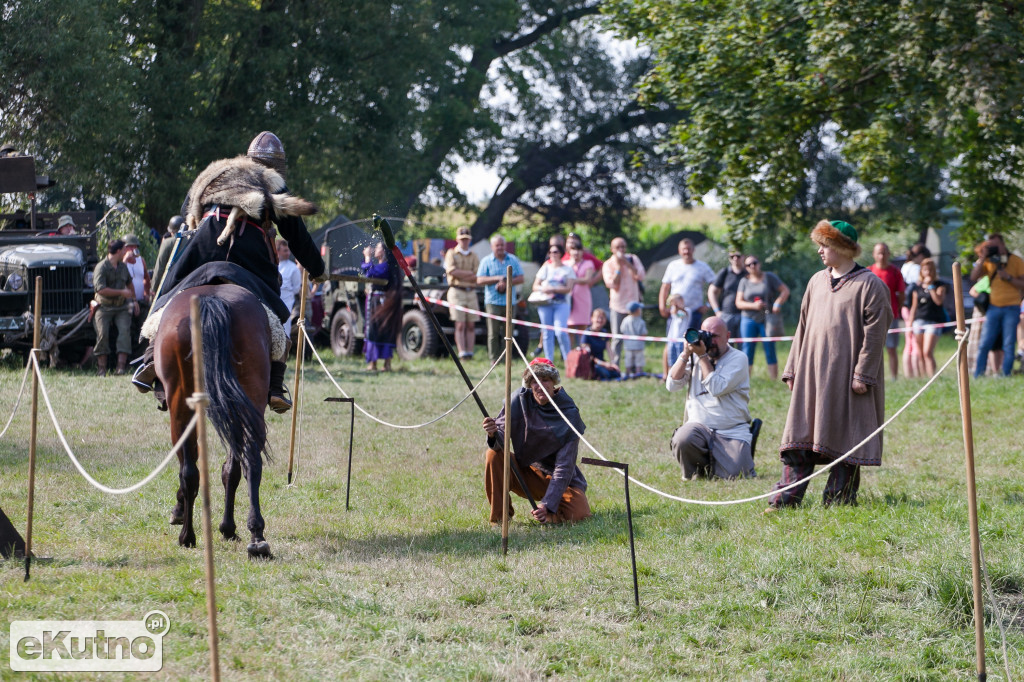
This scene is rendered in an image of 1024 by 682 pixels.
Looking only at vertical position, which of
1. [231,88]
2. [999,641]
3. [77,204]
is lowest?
[999,641]

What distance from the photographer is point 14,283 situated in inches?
565

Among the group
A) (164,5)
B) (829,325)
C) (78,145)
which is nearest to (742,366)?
(829,325)

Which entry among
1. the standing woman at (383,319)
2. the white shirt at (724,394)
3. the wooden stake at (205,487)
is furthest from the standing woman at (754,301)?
the wooden stake at (205,487)

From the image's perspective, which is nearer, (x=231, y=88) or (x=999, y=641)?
(x=999, y=641)

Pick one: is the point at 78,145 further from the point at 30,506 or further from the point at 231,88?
the point at 30,506

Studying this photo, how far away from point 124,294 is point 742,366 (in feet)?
29.1

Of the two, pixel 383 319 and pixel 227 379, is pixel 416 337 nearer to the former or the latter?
pixel 383 319

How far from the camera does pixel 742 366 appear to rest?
8664 millimetres

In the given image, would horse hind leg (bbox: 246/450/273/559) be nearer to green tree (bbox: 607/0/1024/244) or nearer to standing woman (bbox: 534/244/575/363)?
green tree (bbox: 607/0/1024/244)

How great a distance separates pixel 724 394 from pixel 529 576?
3511 mm

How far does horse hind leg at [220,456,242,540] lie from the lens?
6.21 metres

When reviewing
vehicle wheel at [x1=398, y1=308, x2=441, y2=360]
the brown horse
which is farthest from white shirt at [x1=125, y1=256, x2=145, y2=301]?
the brown horse

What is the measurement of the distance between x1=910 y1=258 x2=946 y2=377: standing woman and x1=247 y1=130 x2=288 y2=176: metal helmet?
35.3ft

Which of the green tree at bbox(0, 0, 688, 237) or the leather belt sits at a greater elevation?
the green tree at bbox(0, 0, 688, 237)
